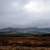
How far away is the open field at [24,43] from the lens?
1031 millimetres

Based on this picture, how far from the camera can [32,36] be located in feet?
3.43

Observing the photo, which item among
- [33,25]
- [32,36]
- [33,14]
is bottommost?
[32,36]

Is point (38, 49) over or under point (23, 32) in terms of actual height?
under

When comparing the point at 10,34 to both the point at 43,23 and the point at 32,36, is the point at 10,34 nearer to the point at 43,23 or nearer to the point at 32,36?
the point at 32,36

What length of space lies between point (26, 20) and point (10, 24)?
157 millimetres

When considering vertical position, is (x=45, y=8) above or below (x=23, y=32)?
above

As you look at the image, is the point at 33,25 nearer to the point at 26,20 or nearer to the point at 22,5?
the point at 26,20

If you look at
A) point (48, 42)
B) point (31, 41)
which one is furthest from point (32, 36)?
point (48, 42)

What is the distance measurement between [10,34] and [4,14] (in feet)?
0.68

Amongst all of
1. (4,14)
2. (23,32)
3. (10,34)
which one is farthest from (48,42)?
(4,14)

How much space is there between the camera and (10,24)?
3.54 feet

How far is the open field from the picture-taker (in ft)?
3.38

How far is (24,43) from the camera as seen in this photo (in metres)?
1.05

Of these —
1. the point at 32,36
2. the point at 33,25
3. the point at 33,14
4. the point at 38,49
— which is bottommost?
the point at 38,49
